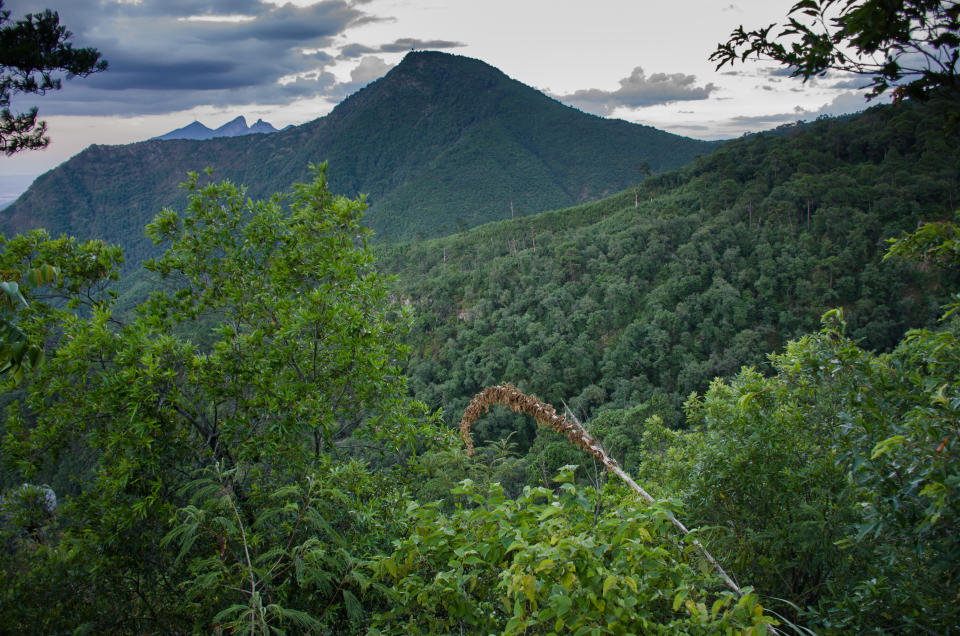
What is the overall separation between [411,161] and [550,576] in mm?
171885

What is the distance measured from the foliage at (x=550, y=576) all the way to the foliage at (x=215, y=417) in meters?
0.52

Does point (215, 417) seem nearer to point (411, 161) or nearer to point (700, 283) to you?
point (700, 283)

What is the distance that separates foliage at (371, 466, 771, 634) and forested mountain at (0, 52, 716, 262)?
105 m

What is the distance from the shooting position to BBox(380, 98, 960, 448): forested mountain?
41.7 m

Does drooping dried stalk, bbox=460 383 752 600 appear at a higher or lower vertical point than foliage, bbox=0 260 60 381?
lower

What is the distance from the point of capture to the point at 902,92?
1902 millimetres

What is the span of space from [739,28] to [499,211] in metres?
116

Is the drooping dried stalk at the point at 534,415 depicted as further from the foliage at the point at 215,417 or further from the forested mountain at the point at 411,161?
the forested mountain at the point at 411,161

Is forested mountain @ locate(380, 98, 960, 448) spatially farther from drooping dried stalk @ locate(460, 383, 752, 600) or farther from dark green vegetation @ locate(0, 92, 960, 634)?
dark green vegetation @ locate(0, 92, 960, 634)

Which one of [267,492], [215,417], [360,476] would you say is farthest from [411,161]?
[267,492]

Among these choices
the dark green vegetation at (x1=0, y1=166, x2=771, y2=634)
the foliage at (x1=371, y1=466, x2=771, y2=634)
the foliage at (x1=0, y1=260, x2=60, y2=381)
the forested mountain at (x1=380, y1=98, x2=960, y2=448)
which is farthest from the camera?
the forested mountain at (x1=380, y1=98, x2=960, y2=448)

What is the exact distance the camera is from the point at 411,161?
536ft

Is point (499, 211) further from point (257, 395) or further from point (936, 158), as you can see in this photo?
point (257, 395)

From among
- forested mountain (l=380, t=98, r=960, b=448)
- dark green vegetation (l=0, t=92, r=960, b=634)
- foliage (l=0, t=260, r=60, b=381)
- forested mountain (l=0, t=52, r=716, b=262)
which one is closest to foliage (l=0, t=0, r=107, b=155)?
dark green vegetation (l=0, t=92, r=960, b=634)
